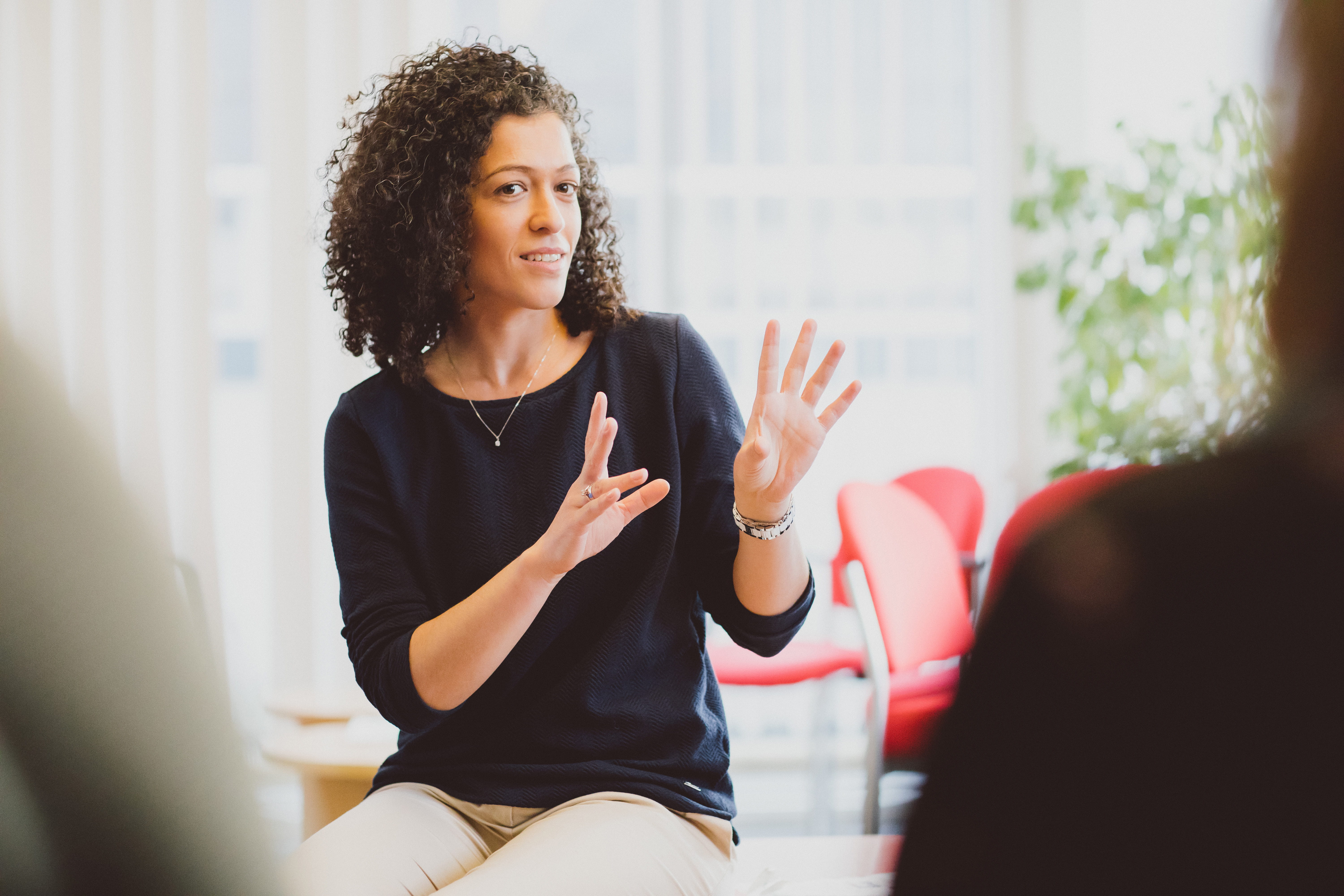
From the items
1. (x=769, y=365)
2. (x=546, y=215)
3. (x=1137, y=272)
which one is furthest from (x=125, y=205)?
(x=1137, y=272)

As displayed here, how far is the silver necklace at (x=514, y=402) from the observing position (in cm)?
Result: 132

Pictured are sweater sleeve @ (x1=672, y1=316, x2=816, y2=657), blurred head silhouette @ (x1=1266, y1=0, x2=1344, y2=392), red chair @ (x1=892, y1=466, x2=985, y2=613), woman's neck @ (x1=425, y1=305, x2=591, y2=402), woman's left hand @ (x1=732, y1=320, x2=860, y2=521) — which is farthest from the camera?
red chair @ (x1=892, y1=466, x2=985, y2=613)

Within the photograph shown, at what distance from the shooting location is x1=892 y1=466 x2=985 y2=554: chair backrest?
3.12 metres

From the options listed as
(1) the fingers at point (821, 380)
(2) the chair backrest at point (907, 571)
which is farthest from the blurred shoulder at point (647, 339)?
(2) the chair backrest at point (907, 571)

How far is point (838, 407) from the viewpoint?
3.84 ft

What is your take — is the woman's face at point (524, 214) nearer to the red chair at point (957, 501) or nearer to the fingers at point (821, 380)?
the fingers at point (821, 380)

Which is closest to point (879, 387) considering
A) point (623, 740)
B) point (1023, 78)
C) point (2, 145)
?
point (1023, 78)

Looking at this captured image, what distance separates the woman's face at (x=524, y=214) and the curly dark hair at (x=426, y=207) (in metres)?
0.02

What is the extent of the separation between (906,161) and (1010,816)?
3467 millimetres

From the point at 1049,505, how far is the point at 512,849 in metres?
1.08

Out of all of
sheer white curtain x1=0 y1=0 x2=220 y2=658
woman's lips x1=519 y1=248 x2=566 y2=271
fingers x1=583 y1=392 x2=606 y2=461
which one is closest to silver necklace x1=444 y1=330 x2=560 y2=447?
woman's lips x1=519 y1=248 x2=566 y2=271

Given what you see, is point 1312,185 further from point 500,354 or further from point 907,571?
point 907,571

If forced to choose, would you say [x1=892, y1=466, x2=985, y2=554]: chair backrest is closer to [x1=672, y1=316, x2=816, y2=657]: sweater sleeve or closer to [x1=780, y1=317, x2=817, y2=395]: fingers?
[x1=672, y1=316, x2=816, y2=657]: sweater sleeve

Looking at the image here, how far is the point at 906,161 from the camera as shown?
141 inches
